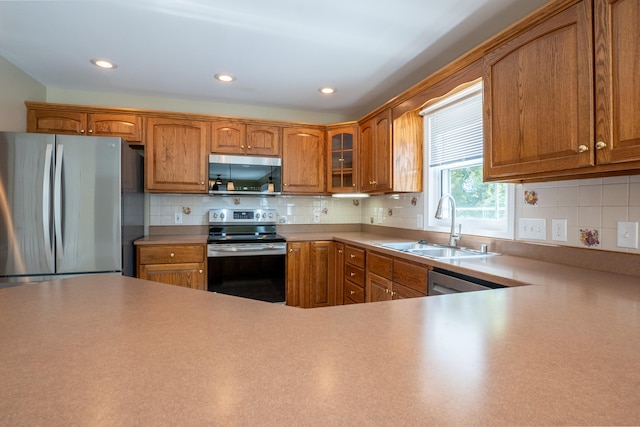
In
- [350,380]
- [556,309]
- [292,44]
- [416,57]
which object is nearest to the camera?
[350,380]

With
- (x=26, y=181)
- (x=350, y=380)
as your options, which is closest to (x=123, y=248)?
(x=26, y=181)

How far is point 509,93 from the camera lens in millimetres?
1607

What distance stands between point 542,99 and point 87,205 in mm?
2872

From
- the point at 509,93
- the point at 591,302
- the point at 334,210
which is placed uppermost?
the point at 509,93

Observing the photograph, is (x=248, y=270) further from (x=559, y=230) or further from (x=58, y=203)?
(x=559, y=230)

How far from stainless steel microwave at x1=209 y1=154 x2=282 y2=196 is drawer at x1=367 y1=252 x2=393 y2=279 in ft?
4.21

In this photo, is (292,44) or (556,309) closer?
(556,309)

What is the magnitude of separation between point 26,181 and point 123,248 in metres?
0.76

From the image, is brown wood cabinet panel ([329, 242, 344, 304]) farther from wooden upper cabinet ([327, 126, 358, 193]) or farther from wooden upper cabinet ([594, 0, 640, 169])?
wooden upper cabinet ([594, 0, 640, 169])

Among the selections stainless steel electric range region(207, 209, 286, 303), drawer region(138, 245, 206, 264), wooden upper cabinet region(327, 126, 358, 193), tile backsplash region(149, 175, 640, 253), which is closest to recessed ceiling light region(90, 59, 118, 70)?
tile backsplash region(149, 175, 640, 253)

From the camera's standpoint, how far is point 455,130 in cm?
246

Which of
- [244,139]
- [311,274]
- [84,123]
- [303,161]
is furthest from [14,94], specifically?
[311,274]

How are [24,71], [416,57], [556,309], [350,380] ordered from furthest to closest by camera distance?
[24,71]
[416,57]
[556,309]
[350,380]

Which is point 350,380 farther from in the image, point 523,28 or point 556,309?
point 523,28
